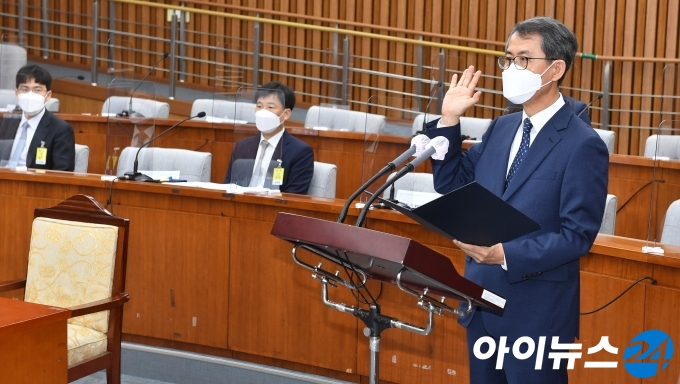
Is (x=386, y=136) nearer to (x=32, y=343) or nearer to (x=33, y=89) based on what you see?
(x=32, y=343)

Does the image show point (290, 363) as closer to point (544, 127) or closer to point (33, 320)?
point (33, 320)

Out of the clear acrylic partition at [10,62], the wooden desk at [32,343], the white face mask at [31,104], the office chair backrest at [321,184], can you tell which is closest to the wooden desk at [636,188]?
the office chair backrest at [321,184]

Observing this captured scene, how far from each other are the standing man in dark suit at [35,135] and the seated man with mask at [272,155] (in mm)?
1051

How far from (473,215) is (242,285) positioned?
2.09 m

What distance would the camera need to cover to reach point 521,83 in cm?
214

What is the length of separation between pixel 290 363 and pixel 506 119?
1740mm

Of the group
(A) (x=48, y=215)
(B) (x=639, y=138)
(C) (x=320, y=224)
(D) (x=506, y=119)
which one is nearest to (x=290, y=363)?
(A) (x=48, y=215)

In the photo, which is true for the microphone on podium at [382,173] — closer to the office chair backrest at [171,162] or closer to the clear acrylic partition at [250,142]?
the clear acrylic partition at [250,142]

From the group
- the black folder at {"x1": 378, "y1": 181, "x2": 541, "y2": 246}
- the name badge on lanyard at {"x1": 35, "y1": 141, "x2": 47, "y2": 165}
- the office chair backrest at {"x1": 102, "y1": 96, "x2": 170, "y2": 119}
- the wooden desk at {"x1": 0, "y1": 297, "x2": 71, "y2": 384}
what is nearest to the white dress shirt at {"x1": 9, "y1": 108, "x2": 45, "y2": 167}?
the name badge on lanyard at {"x1": 35, "y1": 141, "x2": 47, "y2": 165}

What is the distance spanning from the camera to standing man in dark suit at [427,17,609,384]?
2.06 metres

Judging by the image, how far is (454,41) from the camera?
8.66 m

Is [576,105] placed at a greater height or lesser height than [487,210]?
greater

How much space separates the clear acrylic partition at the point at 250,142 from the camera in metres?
4.06

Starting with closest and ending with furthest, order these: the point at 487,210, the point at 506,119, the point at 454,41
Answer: the point at 487,210 → the point at 506,119 → the point at 454,41
